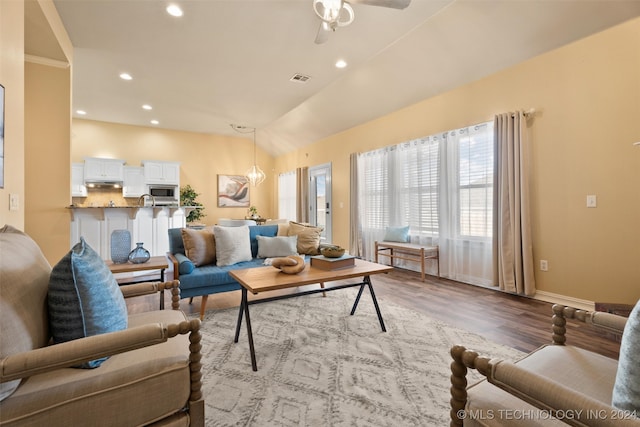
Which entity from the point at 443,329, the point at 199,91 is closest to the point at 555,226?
the point at 443,329

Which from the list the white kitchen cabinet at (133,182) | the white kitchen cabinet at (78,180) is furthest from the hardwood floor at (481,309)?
the white kitchen cabinet at (78,180)

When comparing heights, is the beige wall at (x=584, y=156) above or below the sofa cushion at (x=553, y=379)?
above

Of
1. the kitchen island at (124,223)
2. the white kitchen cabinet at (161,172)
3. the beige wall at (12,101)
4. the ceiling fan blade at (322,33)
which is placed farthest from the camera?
the white kitchen cabinet at (161,172)

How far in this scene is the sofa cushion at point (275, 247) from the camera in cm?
333

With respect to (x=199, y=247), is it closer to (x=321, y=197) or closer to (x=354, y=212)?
(x=354, y=212)

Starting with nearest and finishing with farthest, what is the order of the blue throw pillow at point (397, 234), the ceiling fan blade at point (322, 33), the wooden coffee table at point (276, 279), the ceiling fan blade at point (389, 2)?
the wooden coffee table at point (276, 279) → the ceiling fan blade at point (389, 2) → the ceiling fan blade at point (322, 33) → the blue throw pillow at point (397, 234)

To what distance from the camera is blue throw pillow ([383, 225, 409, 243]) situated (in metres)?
4.61

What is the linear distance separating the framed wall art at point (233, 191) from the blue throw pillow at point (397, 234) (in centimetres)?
511

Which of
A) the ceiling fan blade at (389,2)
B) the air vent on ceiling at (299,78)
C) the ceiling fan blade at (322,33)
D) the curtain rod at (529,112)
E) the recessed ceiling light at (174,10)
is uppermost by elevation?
the air vent on ceiling at (299,78)

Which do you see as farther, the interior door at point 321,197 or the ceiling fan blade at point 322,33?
the interior door at point 321,197

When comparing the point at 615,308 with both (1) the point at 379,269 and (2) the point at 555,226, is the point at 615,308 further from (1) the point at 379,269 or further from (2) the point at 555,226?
(1) the point at 379,269

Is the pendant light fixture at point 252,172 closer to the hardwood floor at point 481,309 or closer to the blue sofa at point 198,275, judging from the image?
the hardwood floor at point 481,309

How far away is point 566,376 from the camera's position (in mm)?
986

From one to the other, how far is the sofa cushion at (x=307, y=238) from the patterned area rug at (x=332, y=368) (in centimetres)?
87
